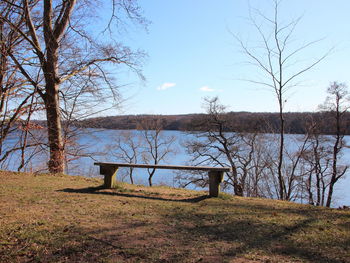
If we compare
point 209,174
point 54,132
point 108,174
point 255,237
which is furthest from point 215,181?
point 54,132

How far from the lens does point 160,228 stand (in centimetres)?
369

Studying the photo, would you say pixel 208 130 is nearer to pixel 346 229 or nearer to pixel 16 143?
pixel 16 143

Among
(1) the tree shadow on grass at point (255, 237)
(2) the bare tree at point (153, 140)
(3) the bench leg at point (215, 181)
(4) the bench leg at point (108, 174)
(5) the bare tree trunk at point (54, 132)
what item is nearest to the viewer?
(1) the tree shadow on grass at point (255, 237)

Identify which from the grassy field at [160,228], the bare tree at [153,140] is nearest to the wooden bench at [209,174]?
the grassy field at [160,228]

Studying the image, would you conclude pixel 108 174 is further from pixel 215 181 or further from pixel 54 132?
pixel 54 132

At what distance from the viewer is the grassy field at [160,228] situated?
2.86 meters

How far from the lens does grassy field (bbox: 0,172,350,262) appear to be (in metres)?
2.86

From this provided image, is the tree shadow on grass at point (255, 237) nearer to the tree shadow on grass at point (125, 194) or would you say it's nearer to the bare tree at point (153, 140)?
the tree shadow on grass at point (125, 194)

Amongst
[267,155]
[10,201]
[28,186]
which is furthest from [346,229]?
[267,155]

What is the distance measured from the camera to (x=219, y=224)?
3967 mm

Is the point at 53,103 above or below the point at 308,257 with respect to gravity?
above

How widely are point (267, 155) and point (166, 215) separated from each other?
21025mm

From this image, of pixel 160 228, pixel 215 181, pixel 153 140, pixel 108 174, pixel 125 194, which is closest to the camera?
pixel 160 228

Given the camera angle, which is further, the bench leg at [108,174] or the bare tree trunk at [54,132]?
the bare tree trunk at [54,132]
